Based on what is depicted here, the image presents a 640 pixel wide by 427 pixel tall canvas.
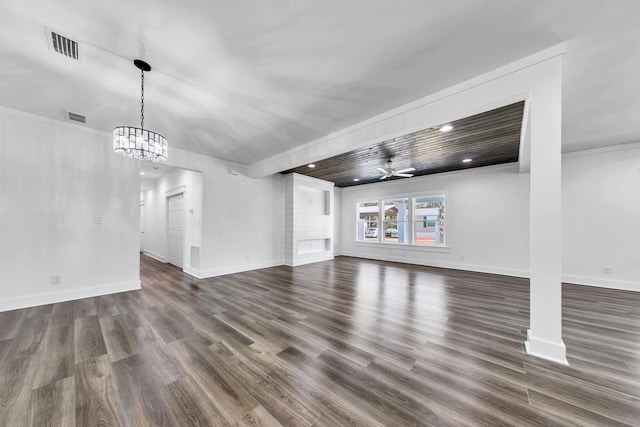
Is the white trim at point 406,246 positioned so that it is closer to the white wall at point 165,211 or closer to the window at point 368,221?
the window at point 368,221

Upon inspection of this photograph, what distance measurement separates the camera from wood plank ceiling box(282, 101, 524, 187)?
10.7ft

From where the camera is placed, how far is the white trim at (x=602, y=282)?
420cm

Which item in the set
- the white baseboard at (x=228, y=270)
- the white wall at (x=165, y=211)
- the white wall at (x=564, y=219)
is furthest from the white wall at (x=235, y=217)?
the white wall at (x=564, y=219)

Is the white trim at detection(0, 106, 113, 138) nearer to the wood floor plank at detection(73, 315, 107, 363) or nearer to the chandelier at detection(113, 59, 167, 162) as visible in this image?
the chandelier at detection(113, 59, 167, 162)

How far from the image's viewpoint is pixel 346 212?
8.77 meters

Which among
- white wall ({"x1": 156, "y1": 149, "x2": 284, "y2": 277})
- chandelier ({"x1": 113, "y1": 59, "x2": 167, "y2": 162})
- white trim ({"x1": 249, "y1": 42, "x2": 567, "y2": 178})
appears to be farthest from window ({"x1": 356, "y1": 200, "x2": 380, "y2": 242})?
chandelier ({"x1": 113, "y1": 59, "x2": 167, "y2": 162})

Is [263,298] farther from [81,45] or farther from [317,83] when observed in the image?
[81,45]

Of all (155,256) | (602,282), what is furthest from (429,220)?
(155,256)

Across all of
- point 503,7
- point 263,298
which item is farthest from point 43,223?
point 503,7

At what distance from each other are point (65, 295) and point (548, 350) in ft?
20.6

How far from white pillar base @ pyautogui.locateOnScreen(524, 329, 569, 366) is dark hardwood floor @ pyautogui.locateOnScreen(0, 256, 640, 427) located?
3.1 inches

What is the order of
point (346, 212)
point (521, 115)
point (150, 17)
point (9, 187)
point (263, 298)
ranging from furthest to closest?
1. point (346, 212)
2. point (263, 298)
3. point (9, 187)
4. point (521, 115)
5. point (150, 17)

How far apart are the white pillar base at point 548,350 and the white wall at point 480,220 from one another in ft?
13.3

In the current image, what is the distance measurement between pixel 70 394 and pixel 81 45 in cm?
285
